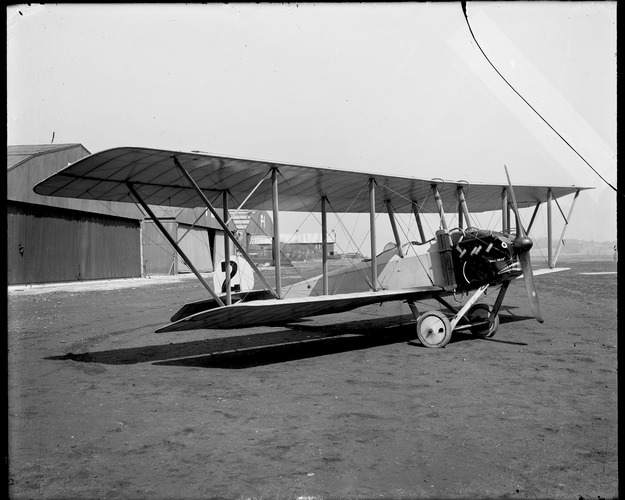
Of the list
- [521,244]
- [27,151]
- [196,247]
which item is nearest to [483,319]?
[521,244]

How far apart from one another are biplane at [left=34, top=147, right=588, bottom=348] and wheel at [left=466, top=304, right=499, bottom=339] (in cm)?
2

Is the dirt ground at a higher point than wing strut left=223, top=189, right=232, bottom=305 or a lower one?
lower

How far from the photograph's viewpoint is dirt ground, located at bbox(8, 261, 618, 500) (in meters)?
3.63

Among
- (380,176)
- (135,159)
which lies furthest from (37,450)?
(380,176)

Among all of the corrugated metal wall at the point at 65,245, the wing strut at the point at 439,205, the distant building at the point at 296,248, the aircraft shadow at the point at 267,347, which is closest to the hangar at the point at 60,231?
the corrugated metal wall at the point at 65,245

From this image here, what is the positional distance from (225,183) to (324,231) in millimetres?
2340

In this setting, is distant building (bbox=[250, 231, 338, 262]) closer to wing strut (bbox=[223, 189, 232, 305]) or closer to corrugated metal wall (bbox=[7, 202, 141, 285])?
corrugated metal wall (bbox=[7, 202, 141, 285])

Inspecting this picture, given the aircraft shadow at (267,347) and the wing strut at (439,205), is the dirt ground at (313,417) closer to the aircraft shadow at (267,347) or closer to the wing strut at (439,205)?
the aircraft shadow at (267,347)

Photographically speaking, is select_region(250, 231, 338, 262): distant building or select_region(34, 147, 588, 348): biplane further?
select_region(250, 231, 338, 262): distant building

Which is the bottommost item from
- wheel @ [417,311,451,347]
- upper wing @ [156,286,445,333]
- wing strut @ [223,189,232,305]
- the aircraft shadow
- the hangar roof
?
the aircraft shadow

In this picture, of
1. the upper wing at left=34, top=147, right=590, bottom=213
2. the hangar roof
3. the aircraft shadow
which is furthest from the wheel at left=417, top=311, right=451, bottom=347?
the hangar roof

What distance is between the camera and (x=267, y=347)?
32.2 feet

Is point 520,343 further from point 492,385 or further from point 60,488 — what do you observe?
point 60,488

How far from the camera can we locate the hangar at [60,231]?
918 inches
